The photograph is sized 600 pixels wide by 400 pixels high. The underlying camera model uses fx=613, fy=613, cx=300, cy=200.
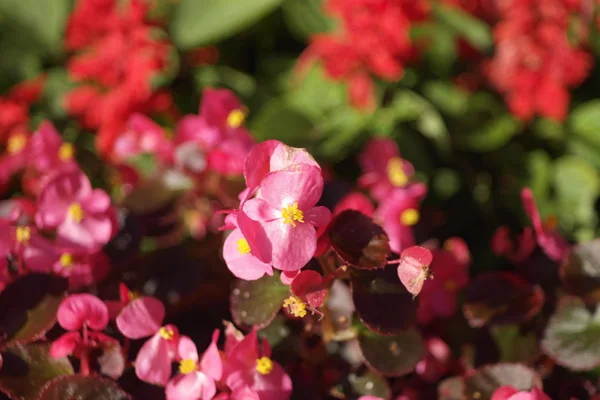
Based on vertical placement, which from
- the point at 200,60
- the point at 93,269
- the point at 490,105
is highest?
the point at 93,269

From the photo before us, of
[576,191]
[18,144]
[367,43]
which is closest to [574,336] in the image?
[576,191]

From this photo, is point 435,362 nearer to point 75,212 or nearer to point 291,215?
point 291,215

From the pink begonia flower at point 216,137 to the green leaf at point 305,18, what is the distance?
0.54 meters

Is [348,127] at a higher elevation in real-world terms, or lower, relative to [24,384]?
lower

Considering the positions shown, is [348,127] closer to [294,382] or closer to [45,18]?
[294,382]

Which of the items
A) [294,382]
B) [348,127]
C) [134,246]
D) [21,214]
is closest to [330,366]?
[294,382]

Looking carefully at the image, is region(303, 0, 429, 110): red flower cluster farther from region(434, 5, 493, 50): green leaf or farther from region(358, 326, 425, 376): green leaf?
region(358, 326, 425, 376): green leaf

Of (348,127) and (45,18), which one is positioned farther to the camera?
(45,18)

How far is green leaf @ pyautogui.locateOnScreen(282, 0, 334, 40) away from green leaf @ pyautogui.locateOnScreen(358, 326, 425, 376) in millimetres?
924

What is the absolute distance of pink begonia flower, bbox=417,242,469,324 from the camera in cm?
89

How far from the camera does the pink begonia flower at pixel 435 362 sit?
2.75ft

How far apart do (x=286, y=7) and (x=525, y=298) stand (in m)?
0.97

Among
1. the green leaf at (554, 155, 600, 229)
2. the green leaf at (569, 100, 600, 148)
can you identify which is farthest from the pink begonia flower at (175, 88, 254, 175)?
the green leaf at (569, 100, 600, 148)

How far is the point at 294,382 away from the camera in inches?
28.9
